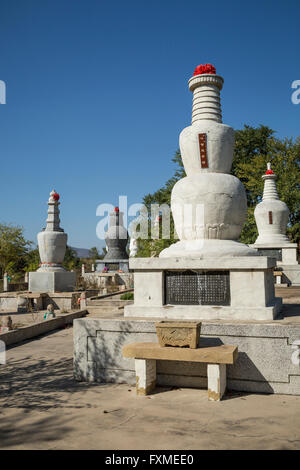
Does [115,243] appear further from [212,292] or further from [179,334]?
[179,334]

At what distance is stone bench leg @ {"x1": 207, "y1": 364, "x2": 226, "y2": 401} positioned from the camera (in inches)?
209

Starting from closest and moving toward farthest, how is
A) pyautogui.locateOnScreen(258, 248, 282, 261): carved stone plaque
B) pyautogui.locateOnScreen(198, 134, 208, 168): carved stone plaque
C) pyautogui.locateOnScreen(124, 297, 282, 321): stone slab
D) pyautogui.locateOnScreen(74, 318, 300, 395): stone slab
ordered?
pyautogui.locateOnScreen(74, 318, 300, 395): stone slab < pyautogui.locateOnScreen(124, 297, 282, 321): stone slab < pyautogui.locateOnScreen(198, 134, 208, 168): carved stone plaque < pyautogui.locateOnScreen(258, 248, 282, 261): carved stone plaque

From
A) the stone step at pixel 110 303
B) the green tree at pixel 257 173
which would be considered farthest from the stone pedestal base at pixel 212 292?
the green tree at pixel 257 173

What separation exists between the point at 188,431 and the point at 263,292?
2958 millimetres

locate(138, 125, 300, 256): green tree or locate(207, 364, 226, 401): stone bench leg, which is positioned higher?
locate(138, 125, 300, 256): green tree

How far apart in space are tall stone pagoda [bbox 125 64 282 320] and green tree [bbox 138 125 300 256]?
52.6 feet

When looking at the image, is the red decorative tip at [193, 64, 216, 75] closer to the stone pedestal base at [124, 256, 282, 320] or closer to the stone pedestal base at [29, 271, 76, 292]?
the stone pedestal base at [124, 256, 282, 320]

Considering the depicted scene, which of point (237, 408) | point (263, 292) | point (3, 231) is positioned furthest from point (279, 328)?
point (3, 231)

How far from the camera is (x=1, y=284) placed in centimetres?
2717

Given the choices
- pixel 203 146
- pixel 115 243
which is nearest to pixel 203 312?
pixel 203 146

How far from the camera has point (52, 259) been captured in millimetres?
18781

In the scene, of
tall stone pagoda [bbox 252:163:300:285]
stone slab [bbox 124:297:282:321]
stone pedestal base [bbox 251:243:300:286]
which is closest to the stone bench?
stone slab [bbox 124:297:282:321]

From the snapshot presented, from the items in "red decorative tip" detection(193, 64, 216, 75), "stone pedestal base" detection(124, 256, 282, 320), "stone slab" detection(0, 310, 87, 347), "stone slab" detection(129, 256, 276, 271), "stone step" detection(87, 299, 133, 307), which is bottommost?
"stone slab" detection(0, 310, 87, 347)

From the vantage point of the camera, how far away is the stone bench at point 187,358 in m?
5.22
